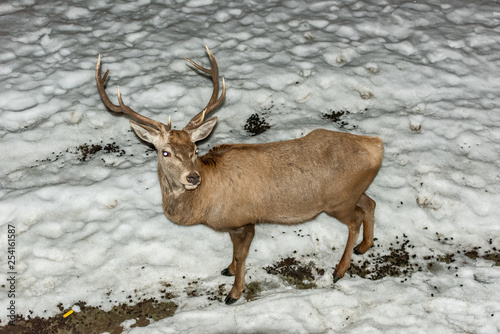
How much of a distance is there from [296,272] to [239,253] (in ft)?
2.86

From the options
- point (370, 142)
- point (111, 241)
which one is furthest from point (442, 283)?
point (111, 241)

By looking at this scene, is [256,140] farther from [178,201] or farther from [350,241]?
[178,201]

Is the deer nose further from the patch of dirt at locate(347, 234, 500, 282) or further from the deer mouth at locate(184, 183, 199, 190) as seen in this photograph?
the patch of dirt at locate(347, 234, 500, 282)

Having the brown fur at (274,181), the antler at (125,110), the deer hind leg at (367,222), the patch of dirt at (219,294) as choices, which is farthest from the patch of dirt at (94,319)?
the deer hind leg at (367,222)

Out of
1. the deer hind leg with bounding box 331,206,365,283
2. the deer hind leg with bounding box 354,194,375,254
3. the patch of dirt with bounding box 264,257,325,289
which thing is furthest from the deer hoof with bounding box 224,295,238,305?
the deer hind leg with bounding box 354,194,375,254

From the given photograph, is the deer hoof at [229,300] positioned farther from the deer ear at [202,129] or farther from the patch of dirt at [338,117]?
the patch of dirt at [338,117]

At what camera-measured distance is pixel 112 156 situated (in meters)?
7.13

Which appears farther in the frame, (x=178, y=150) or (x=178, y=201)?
(x=178, y=201)

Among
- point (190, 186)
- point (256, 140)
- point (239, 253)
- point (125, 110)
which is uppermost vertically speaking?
point (125, 110)

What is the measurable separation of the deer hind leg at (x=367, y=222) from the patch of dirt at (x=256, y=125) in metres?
2.15

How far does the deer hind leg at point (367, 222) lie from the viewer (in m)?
6.10

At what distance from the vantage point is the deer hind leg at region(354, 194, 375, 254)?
610 centimetres

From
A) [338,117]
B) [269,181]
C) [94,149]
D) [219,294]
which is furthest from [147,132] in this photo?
[338,117]

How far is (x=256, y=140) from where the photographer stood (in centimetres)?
728
